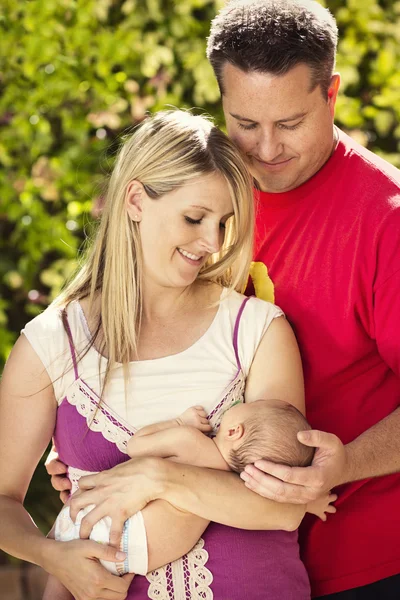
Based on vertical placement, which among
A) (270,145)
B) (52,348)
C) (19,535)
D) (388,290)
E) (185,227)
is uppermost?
(270,145)

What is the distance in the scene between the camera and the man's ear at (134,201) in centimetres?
227

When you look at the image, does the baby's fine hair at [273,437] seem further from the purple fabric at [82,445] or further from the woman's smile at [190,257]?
the woman's smile at [190,257]

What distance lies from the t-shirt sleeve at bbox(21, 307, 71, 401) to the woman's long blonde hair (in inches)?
3.3

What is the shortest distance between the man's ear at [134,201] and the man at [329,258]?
11.7 inches

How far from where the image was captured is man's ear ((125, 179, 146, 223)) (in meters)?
2.27

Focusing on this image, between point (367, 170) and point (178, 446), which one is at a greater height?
point (367, 170)

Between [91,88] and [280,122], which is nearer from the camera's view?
[280,122]

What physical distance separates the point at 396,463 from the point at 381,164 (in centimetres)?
75

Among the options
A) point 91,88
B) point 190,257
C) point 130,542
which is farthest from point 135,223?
point 91,88

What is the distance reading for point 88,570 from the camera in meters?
2.03

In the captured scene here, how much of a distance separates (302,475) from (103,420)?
1.62ft

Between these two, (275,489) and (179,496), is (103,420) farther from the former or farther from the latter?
(275,489)

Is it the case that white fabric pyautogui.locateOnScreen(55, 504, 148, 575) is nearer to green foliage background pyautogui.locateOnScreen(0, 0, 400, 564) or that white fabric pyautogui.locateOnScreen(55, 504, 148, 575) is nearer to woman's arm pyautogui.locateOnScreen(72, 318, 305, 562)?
woman's arm pyautogui.locateOnScreen(72, 318, 305, 562)

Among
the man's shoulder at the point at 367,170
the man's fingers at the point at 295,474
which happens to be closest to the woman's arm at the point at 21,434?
the man's fingers at the point at 295,474
